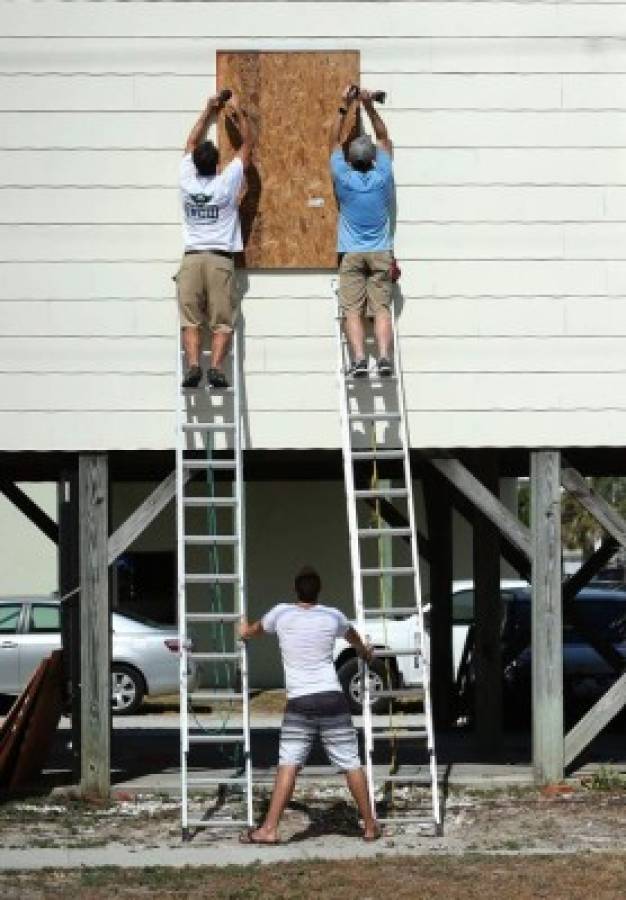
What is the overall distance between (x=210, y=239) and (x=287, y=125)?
1.07m

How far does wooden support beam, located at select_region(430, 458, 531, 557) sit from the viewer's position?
14773 mm

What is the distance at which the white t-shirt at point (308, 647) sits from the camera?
12.5 metres

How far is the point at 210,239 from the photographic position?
14062 millimetres

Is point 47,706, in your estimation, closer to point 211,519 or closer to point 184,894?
point 211,519

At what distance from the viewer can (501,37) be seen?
14.6m

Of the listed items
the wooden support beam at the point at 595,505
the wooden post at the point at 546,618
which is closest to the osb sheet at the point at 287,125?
the wooden post at the point at 546,618

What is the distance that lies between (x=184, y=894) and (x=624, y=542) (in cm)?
554

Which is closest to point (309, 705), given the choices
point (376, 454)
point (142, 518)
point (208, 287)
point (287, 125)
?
point (376, 454)

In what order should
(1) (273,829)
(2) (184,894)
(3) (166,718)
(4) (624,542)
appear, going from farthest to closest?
(3) (166,718) < (4) (624,542) < (1) (273,829) < (2) (184,894)

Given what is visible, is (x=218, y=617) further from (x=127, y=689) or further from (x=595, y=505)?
(x=127, y=689)

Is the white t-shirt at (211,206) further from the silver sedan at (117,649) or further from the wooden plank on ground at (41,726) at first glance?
the silver sedan at (117,649)

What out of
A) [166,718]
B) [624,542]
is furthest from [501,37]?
[166,718]

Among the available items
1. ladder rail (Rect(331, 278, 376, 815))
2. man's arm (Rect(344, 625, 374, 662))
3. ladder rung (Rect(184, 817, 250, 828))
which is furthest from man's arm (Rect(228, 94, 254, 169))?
ladder rung (Rect(184, 817, 250, 828))

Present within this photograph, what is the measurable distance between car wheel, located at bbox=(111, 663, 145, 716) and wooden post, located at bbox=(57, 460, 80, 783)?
865cm
